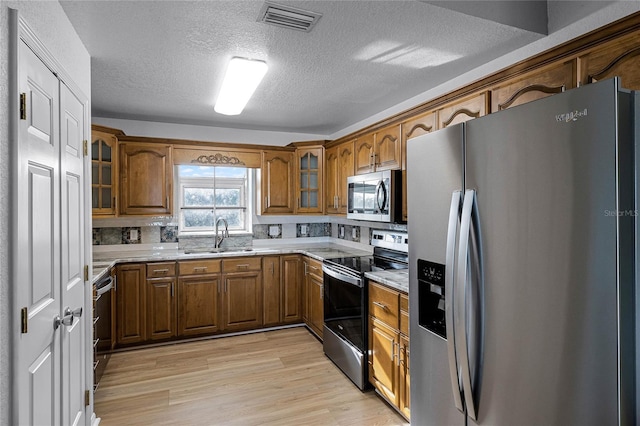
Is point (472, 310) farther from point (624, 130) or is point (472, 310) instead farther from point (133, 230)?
point (133, 230)

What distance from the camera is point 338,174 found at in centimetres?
411

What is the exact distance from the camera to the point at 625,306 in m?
1.07

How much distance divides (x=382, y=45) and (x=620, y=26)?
1.13 meters

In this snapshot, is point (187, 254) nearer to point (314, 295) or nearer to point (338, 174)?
point (314, 295)

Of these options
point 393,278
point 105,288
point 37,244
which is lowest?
point 105,288

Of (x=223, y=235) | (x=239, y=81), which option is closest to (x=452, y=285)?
(x=239, y=81)

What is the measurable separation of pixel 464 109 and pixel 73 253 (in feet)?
7.89

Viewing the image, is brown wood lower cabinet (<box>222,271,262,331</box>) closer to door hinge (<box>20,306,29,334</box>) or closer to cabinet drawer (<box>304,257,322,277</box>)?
cabinet drawer (<box>304,257,322,277</box>)

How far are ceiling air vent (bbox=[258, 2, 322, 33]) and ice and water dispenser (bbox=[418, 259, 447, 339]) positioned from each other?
1.35 m

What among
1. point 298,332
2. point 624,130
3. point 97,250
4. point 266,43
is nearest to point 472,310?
point 624,130

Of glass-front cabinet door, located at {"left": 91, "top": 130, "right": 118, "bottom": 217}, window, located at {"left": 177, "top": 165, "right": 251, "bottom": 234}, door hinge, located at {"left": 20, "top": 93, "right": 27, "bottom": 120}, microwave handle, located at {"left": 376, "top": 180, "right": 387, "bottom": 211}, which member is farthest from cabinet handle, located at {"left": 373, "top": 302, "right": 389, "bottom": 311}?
glass-front cabinet door, located at {"left": 91, "top": 130, "right": 118, "bottom": 217}

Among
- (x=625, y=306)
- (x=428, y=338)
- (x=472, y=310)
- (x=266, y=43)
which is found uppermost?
(x=266, y=43)

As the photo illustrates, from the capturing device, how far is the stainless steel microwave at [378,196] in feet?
9.74

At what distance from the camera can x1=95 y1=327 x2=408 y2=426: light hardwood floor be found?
2490mm
